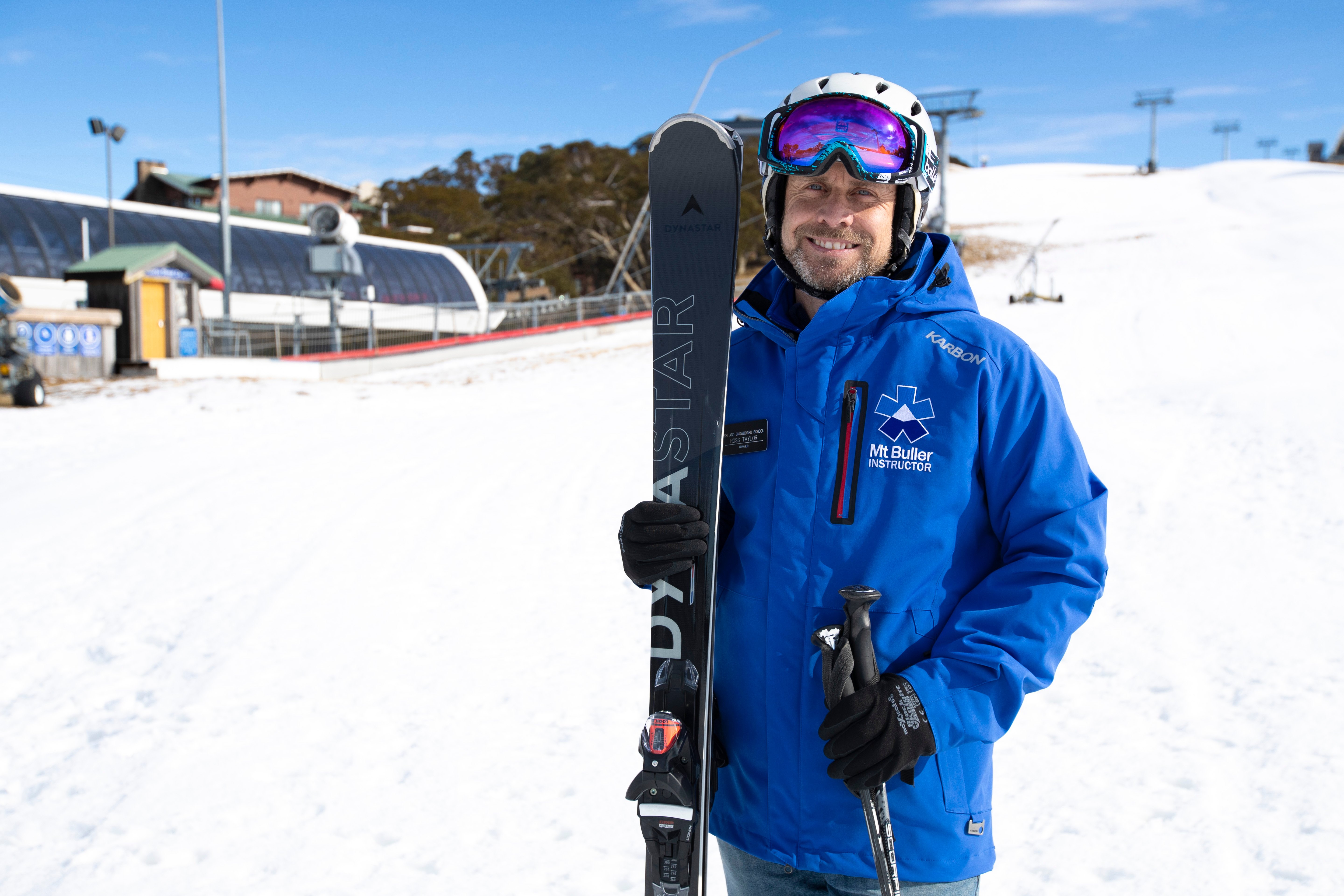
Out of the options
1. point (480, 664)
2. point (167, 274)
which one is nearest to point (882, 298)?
point (480, 664)

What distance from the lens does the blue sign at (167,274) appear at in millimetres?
15820

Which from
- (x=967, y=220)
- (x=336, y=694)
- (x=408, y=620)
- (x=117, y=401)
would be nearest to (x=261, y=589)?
(x=408, y=620)

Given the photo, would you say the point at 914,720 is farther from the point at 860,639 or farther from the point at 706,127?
the point at 706,127

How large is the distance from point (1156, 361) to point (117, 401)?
14.1m

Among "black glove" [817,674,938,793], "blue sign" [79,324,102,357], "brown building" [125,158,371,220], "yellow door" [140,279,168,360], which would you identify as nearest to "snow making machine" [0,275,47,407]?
"blue sign" [79,324,102,357]

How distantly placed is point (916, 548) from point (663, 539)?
1.48 ft

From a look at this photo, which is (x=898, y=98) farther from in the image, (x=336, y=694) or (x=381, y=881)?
(x=336, y=694)

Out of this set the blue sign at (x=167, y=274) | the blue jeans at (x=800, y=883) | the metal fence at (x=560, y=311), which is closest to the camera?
the blue jeans at (x=800, y=883)

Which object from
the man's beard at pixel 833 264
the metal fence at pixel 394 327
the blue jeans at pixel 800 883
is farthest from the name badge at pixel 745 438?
the metal fence at pixel 394 327

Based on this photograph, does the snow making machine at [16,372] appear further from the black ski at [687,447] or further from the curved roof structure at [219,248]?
the black ski at [687,447]

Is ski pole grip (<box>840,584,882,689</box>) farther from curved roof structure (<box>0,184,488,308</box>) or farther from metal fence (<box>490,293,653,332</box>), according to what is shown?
curved roof structure (<box>0,184,488,308</box>)

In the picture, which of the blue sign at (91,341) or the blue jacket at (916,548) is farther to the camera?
the blue sign at (91,341)

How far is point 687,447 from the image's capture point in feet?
5.79

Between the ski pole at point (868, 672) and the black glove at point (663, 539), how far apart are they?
0.31 metres
